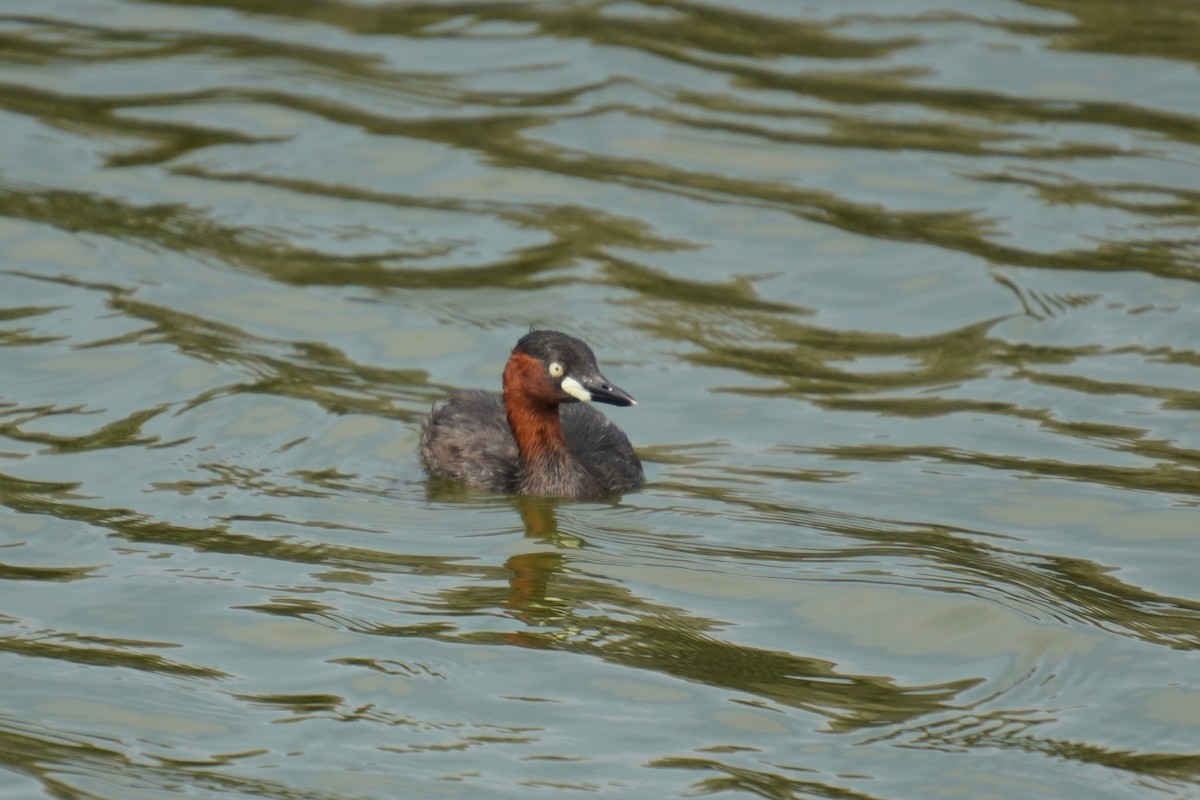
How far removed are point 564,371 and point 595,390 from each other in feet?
0.60

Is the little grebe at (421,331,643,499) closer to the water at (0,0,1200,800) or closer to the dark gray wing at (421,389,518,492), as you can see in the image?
the dark gray wing at (421,389,518,492)

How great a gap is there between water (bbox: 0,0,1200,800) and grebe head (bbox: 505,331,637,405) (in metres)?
0.53

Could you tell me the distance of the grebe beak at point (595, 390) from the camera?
9.27m

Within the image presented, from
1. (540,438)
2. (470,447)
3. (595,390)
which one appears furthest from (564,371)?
(470,447)

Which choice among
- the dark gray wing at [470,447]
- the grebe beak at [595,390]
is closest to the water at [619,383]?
the dark gray wing at [470,447]

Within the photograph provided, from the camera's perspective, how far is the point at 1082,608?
787cm

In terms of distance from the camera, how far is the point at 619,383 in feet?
35.1

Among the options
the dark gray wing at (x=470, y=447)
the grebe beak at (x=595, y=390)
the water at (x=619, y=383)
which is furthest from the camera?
the dark gray wing at (x=470, y=447)

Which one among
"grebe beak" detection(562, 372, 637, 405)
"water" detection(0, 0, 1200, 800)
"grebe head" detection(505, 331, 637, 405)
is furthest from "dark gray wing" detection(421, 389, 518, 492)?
"grebe beak" detection(562, 372, 637, 405)

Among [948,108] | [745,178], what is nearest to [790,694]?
[745,178]

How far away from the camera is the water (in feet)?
22.9

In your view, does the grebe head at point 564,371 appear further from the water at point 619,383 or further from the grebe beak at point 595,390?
the water at point 619,383

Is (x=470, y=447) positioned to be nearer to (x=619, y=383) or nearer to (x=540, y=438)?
(x=540, y=438)

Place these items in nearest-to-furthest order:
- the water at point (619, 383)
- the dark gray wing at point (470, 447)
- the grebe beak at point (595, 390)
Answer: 1. the water at point (619, 383)
2. the grebe beak at point (595, 390)
3. the dark gray wing at point (470, 447)
